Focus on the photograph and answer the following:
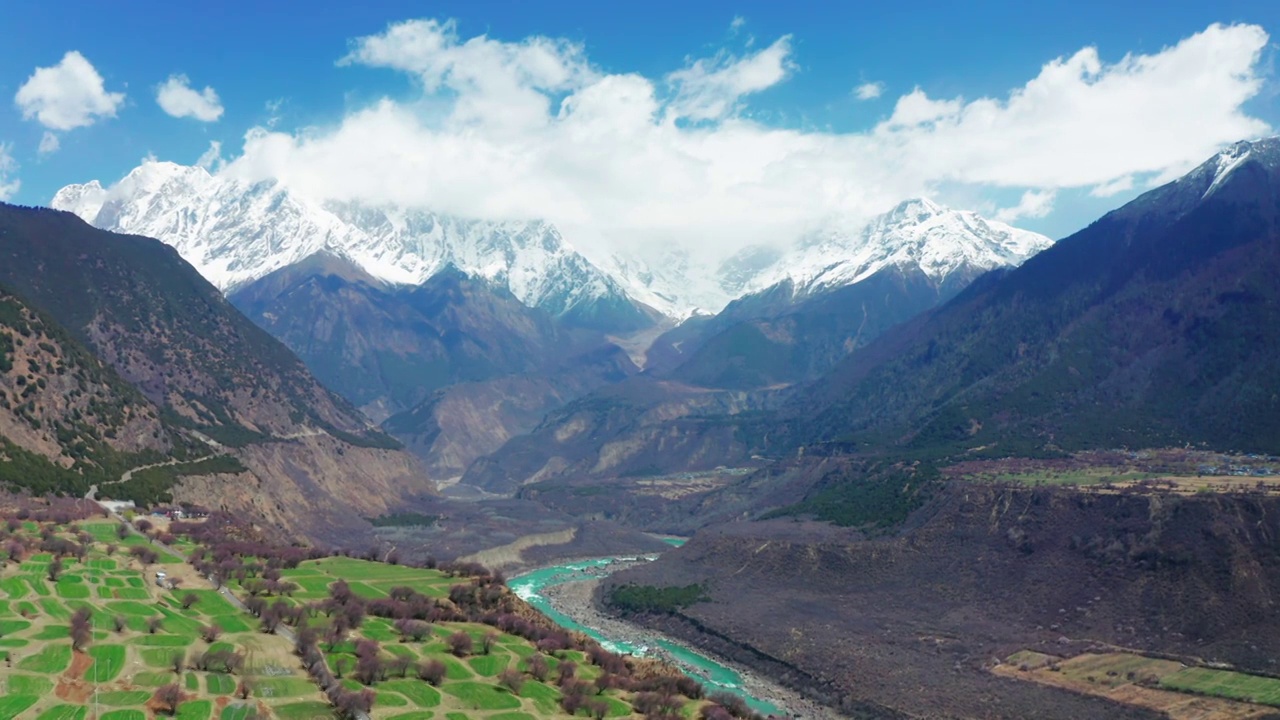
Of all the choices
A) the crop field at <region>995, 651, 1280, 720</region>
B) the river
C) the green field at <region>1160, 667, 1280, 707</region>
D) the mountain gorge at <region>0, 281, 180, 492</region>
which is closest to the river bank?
the river

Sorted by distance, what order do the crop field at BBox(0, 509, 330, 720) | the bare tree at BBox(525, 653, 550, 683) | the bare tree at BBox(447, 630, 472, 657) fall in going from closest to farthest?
the crop field at BBox(0, 509, 330, 720)
the bare tree at BBox(525, 653, 550, 683)
the bare tree at BBox(447, 630, 472, 657)

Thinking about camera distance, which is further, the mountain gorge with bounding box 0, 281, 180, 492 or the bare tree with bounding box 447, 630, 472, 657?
the mountain gorge with bounding box 0, 281, 180, 492

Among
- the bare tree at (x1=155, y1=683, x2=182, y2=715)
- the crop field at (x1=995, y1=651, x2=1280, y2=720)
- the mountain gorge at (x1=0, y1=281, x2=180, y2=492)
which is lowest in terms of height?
the crop field at (x1=995, y1=651, x2=1280, y2=720)

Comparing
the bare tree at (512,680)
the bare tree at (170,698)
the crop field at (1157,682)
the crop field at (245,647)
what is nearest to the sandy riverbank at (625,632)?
the crop field at (1157,682)

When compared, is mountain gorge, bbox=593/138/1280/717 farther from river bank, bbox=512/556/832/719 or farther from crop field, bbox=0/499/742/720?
crop field, bbox=0/499/742/720

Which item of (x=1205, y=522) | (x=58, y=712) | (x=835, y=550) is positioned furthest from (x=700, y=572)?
(x=58, y=712)

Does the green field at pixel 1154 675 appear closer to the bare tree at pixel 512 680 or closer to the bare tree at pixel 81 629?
the bare tree at pixel 512 680

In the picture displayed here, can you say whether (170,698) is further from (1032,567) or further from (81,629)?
(1032,567)

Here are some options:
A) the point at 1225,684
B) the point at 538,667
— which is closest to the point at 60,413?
the point at 538,667
